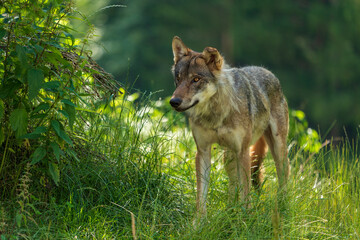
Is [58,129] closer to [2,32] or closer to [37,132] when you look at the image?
[37,132]

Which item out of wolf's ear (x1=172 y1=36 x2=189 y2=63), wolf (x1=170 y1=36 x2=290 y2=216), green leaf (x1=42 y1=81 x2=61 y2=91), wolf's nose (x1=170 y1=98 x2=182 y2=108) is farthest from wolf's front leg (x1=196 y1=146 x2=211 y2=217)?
green leaf (x1=42 y1=81 x2=61 y2=91)

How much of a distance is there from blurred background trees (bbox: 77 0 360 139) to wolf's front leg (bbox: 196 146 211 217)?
18.2 m

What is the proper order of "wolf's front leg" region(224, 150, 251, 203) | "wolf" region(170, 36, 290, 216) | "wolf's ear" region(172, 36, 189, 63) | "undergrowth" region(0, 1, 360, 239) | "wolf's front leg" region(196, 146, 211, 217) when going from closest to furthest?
"undergrowth" region(0, 1, 360, 239) < "wolf's front leg" region(196, 146, 211, 217) < "wolf" region(170, 36, 290, 216) < "wolf's front leg" region(224, 150, 251, 203) < "wolf's ear" region(172, 36, 189, 63)

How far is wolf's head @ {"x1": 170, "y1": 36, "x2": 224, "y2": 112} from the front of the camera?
4.95 meters

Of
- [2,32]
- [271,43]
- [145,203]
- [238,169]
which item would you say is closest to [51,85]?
[2,32]

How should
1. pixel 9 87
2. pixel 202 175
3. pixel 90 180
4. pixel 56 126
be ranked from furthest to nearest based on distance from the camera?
pixel 202 175 < pixel 90 180 < pixel 9 87 < pixel 56 126

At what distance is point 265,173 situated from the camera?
6.18m

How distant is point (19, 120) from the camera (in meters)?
4.23

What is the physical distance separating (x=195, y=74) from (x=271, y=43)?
808 inches

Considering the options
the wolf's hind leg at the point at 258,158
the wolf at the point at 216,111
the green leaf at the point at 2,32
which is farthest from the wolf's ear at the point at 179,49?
the green leaf at the point at 2,32

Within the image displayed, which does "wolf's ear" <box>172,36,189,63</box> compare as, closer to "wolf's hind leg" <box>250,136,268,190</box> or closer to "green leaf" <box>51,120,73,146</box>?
"wolf's hind leg" <box>250,136,268,190</box>

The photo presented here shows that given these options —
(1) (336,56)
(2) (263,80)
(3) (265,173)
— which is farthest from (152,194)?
(1) (336,56)

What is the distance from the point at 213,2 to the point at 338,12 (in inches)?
226

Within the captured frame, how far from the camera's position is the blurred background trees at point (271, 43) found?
23.9 meters
